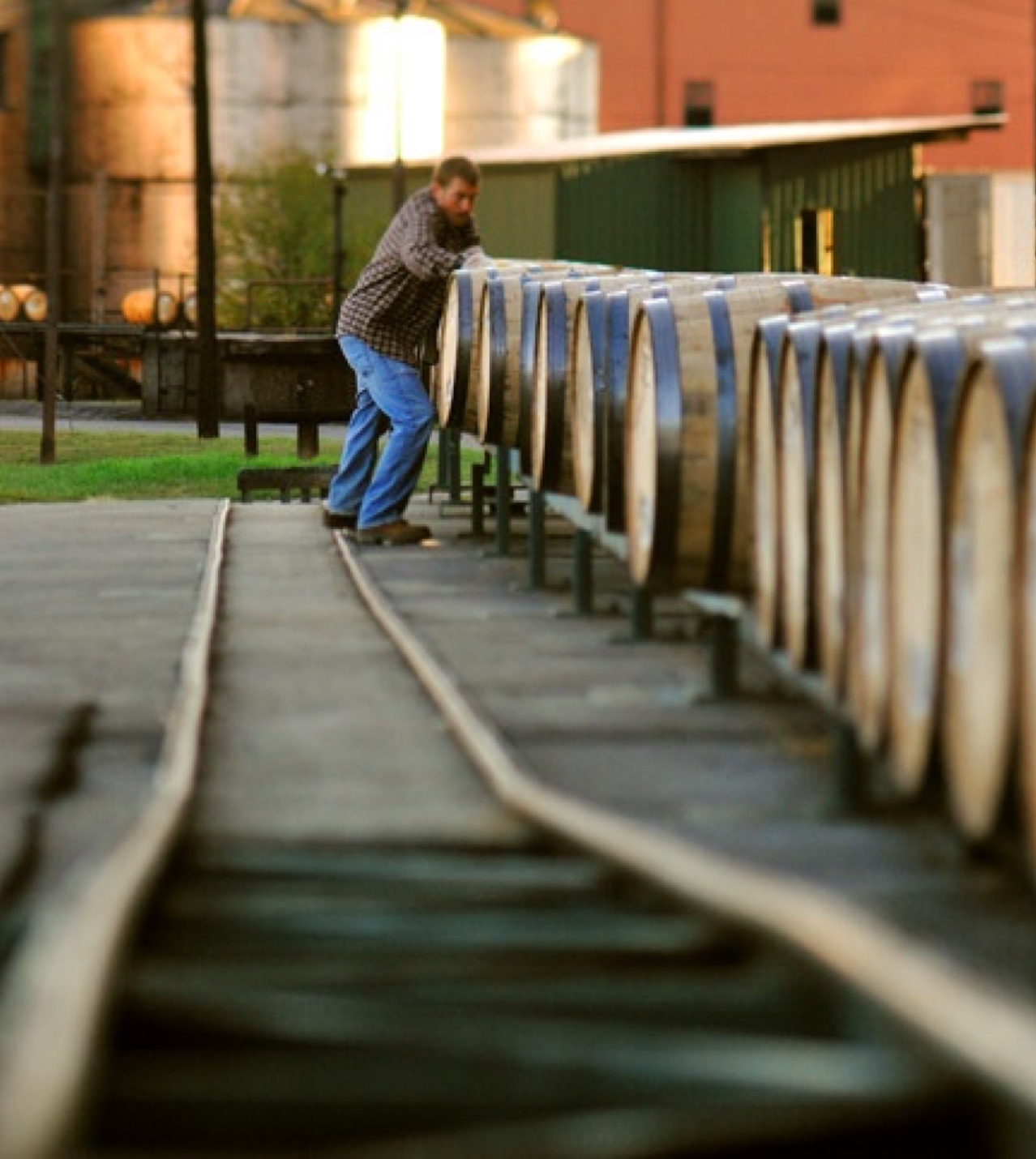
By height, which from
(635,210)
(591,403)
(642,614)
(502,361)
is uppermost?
(635,210)

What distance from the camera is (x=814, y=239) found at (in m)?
51.1

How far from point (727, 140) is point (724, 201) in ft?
4.54

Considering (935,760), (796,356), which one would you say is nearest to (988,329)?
(935,760)

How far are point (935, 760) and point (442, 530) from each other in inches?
378

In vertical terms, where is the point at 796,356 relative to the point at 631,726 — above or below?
above

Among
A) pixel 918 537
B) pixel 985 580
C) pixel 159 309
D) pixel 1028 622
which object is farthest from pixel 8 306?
pixel 1028 622

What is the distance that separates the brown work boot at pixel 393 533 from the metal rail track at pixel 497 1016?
27.2 feet

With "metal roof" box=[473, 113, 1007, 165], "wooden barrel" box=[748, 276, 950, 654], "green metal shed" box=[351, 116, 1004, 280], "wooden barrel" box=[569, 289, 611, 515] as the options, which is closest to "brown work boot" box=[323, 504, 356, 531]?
"wooden barrel" box=[569, 289, 611, 515]

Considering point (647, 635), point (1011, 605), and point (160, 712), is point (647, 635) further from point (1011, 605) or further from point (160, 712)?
point (1011, 605)

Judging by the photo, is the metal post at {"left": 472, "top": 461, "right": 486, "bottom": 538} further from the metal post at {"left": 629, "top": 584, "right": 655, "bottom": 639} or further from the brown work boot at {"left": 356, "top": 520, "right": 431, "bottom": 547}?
the metal post at {"left": 629, "top": 584, "right": 655, "bottom": 639}

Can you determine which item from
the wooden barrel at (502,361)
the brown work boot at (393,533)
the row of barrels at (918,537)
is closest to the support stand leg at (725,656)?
the row of barrels at (918,537)

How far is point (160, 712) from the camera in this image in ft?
28.3

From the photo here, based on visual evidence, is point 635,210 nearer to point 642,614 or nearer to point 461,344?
point 461,344

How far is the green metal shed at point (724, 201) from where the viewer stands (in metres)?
50.5
